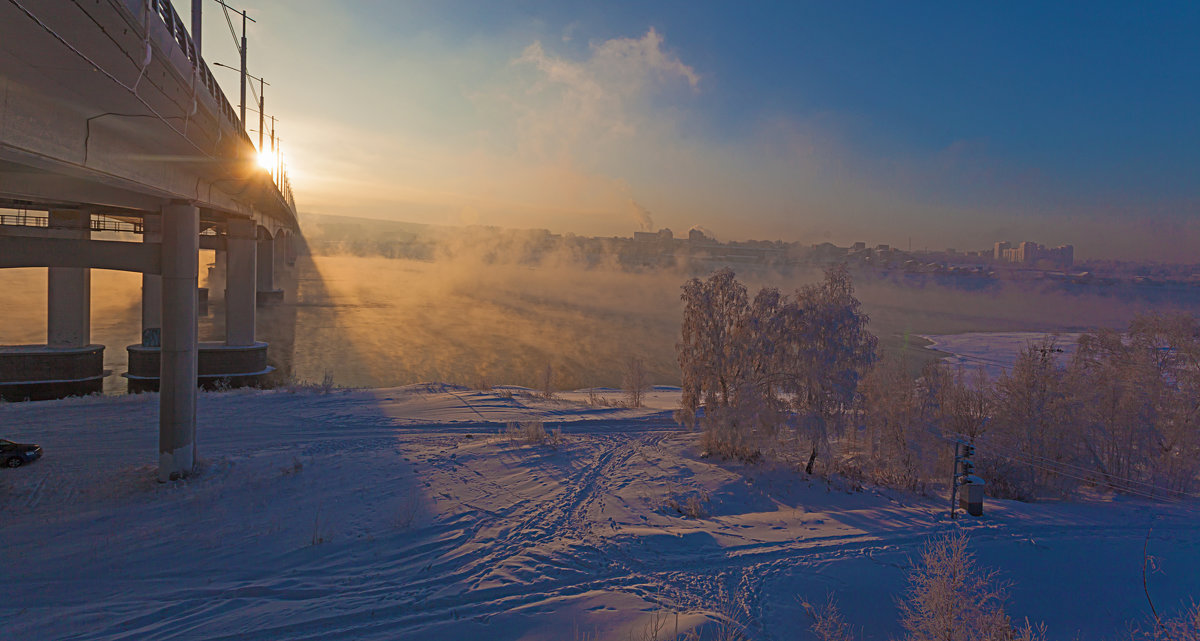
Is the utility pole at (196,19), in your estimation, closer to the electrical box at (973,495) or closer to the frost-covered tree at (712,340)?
the frost-covered tree at (712,340)

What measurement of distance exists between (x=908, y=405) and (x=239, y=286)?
27.7 metres

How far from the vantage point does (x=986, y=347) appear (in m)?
50.5

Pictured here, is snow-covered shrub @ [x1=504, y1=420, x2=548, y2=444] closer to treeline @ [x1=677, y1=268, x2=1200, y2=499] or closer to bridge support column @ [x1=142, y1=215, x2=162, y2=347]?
treeline @ [x1=677, y1=268, x2=1200, y2=499]

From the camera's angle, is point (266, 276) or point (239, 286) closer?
point (239, 286)

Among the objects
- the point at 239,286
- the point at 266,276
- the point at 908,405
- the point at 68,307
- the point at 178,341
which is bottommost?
the point at 908,405

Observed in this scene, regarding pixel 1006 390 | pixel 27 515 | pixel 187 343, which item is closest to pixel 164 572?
pixel 27 515

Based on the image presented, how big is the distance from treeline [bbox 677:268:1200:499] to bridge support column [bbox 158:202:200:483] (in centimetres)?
1159

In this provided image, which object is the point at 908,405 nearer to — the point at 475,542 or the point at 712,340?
the point at 712,340

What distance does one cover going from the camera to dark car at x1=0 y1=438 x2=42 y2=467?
1073 centimetres

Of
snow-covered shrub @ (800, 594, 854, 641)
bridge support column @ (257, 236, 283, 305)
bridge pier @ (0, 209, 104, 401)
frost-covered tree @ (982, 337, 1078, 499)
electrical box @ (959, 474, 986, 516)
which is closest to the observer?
snow-covered shrub @ (800, 594, 854, 641)

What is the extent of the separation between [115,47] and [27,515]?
25.1ft

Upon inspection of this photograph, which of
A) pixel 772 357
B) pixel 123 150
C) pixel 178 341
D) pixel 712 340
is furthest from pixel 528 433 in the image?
pixel 123 150

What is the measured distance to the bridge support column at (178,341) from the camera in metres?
10.9

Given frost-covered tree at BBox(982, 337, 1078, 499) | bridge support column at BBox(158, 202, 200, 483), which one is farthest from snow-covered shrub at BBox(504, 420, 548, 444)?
frost-covered tree at BBox(982, 337, 1078, 499)
